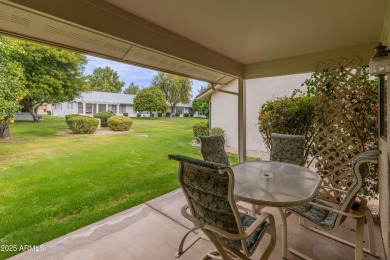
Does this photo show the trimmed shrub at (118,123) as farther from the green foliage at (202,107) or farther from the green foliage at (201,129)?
the green foliage at (202,107)

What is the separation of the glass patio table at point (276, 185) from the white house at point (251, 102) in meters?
3.35

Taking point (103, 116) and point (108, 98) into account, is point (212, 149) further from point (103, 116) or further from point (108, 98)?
point (108, 98)

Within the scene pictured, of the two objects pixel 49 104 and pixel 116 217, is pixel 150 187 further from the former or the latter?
pixel 49 104

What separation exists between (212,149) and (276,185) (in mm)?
1230

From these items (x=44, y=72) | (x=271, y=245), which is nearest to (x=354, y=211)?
(x=271, y=245)

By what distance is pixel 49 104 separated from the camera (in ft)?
15.6

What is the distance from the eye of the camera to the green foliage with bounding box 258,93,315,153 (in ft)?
11.5

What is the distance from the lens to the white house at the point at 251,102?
586cm

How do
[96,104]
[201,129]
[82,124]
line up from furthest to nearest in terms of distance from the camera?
[201,129], [96,104], [82,124]

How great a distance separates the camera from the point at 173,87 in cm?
728

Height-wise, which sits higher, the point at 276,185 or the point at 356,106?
the point at 356,106

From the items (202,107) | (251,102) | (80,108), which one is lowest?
(80,108)

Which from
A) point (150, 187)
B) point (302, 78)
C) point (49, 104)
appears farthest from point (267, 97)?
point (49, 104)

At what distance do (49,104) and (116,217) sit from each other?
3930 millimetres
